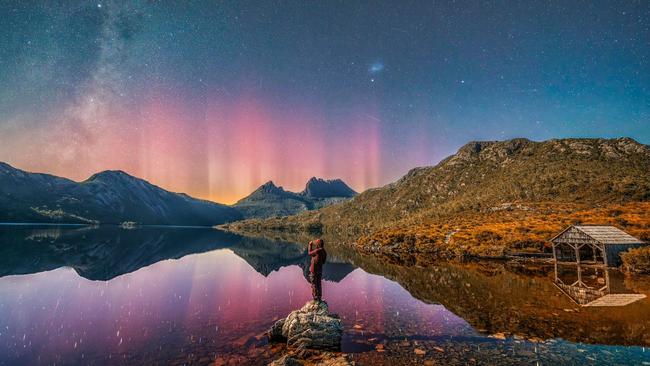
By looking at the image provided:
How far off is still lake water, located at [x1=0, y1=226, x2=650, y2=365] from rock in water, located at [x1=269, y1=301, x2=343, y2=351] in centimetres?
102

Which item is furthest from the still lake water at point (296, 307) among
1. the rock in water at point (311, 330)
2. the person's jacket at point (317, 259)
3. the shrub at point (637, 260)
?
the shrub at point (637, 260)

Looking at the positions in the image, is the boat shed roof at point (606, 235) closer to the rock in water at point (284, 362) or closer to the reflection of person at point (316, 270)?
the reflection of person at point (316, 270)

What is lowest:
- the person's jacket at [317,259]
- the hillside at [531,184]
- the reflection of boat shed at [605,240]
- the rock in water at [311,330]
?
the rock in water at [311,330]

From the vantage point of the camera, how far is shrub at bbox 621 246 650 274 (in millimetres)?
43500

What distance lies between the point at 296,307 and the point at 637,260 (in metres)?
51.7

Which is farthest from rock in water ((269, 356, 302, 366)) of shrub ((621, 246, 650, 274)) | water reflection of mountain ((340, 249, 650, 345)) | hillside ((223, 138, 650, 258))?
hillside ((223, 138, 650, 258))

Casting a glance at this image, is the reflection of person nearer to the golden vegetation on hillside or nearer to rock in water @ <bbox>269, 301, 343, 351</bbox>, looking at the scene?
rock in water @ <bbox>269, 301, 343, 351</bbox>

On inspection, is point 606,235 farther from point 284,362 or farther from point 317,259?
point 284,362

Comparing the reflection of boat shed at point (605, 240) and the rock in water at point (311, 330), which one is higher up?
the reflection of boat shed at point (605, 240)

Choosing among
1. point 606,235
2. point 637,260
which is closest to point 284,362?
point 637,260

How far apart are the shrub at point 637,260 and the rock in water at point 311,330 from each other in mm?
51620

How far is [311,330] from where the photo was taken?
16.8 metres

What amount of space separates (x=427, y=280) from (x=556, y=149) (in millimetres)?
165610

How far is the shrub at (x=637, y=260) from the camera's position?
43500mm
